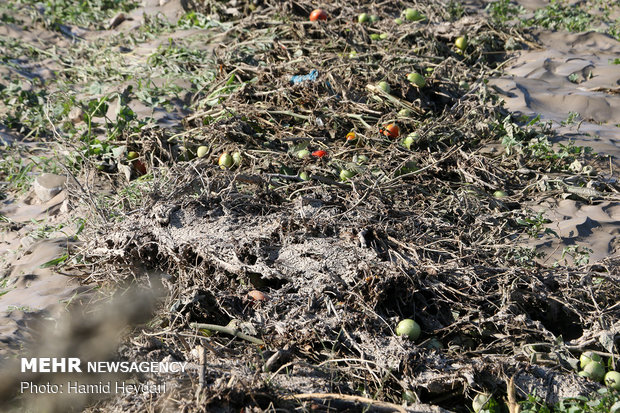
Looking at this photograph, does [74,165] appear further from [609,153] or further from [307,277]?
[609,153]

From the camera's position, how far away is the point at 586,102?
4988mm

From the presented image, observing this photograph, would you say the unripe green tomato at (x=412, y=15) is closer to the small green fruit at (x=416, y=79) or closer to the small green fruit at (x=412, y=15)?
the small green fruit at (x=412, y=15)

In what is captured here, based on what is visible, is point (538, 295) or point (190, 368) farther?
point (538, 295)

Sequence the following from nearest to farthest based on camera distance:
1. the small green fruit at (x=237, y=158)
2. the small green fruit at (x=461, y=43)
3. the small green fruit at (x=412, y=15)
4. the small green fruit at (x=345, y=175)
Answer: the small green fruit at (x=345, y=175), the small green fruit at (x=237, y=158), the small green fruit at (x=461, y=43), the small green fruit at (x=412, y=15)

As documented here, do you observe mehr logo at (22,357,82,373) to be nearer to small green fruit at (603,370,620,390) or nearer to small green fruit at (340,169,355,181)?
small green fruit at (340,169,355,181)

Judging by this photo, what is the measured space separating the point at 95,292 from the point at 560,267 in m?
2.45

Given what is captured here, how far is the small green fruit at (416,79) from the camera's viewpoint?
4641 millimetres

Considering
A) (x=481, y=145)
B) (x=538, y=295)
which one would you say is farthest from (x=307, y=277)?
(x=481, y=145)

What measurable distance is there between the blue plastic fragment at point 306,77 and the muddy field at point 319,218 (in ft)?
0.06

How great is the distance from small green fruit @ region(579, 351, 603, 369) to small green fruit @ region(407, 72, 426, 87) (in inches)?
101

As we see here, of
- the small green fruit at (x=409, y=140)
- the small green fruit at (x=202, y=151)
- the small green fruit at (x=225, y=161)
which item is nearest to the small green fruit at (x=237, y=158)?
the small green fruit at (x=225, y=161)

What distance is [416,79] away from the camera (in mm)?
4645

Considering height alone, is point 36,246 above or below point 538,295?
below

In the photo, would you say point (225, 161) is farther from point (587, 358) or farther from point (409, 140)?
point (587, 358)
